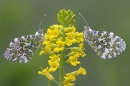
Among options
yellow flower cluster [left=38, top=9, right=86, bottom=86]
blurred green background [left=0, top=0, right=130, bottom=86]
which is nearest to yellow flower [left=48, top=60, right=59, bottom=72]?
yellow flower cluster [left=38, top=9, right=86, bottom=86]

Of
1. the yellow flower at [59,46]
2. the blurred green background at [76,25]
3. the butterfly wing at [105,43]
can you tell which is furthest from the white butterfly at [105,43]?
the blurred green background at [76,25]

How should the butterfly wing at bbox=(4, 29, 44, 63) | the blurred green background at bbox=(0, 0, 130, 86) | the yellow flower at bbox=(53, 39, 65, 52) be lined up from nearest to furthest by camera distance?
the yellow flower at bbox=(53, 39, 65, 52) → the butterfly wing at bbox=(4, 29, 44, 63) → the blurred green background at bbox=(0, 0, 130, 86)

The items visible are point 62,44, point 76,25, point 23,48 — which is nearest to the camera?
point 62,44

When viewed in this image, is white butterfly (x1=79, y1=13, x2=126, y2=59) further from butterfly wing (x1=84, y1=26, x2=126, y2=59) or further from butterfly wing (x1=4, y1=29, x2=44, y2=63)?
butterfly wing (x1=4, y1=29, x2=44, y2=63)

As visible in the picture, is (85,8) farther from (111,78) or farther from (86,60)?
(111,78)

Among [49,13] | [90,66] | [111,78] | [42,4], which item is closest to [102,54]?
[111,78]

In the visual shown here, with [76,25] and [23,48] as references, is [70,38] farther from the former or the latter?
[76,25]

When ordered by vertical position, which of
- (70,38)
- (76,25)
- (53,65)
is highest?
(76,25)

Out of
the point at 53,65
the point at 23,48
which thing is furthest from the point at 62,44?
the point at 23,48
